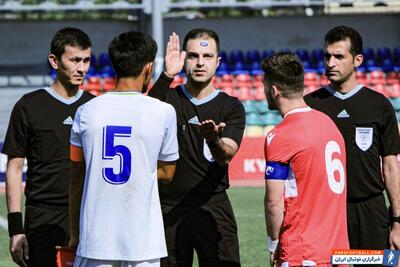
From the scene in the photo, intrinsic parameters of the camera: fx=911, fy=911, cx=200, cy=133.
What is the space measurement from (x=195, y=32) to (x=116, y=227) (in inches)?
93.5

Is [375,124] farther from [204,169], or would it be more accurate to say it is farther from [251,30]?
[251,30]

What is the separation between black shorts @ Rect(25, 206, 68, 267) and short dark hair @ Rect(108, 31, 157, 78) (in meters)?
1.66

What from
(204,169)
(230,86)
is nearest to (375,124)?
(204,169)

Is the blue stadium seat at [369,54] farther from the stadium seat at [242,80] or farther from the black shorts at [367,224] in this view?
the black shorts at [367,224]

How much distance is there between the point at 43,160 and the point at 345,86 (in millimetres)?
2254

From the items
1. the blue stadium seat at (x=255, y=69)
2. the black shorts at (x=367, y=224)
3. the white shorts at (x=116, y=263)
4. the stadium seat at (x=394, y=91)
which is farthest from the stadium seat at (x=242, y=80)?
the white shorts at (x=116, y=263)

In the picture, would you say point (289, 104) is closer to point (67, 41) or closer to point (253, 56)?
point (67, 41)

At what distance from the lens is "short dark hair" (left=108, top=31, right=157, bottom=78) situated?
4.98m

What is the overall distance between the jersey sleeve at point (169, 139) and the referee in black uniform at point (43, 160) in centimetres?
138

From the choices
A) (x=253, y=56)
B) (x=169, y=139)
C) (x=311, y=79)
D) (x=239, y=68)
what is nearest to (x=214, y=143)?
(x=169, y=139)

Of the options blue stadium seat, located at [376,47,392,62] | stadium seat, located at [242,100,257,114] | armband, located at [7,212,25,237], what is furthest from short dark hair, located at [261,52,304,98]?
blue stadium seat, located at [376,47,392,62]

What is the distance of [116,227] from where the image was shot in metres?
4.94

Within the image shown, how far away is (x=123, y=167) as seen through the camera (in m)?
4.91

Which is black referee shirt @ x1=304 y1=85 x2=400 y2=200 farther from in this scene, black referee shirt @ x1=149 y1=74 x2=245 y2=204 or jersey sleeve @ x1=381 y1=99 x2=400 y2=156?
black referee shirt @ x1=149 y1=74 x2=245 y2=204
